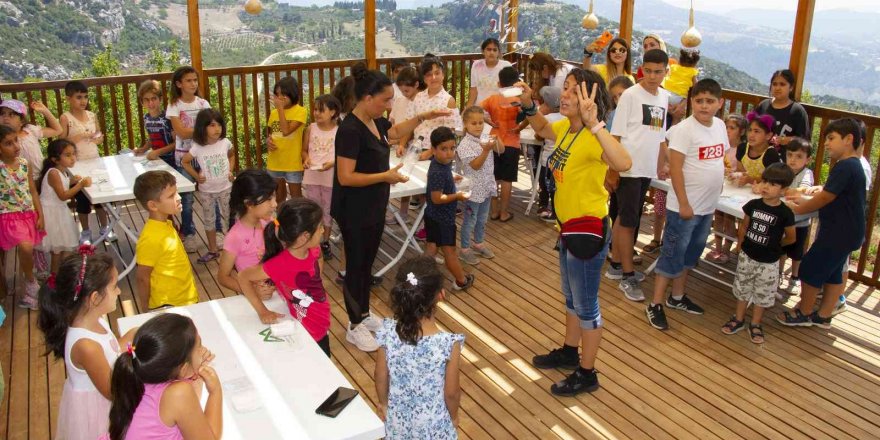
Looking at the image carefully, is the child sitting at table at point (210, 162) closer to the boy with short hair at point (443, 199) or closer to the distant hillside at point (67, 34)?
the boy with short hair at point (443, 199)

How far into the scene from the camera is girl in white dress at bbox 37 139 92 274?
15.8 ft

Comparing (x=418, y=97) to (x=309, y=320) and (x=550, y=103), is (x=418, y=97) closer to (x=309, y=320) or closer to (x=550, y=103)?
(x=550, y=103)

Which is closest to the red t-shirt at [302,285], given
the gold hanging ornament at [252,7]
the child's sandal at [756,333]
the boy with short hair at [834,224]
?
the child's sandal at [756,333]

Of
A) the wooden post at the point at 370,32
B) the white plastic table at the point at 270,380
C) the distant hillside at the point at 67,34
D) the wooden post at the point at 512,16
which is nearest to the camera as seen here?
the white plastic table at the point at 270,380

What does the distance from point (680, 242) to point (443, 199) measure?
1509mm

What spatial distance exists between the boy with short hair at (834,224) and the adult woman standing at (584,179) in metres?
1.72

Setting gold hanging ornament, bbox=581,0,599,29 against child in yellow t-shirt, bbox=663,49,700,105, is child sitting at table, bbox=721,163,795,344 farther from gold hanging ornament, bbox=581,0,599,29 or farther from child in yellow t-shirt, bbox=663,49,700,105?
gold hanging ornament, bbox=581,0,599,29

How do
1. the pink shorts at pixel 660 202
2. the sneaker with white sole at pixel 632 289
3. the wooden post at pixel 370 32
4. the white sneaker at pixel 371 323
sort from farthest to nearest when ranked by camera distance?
the wooden post at pixel 370 32 → the pink shorts at pixel 660 202 → the sneaker with white sole at pixel 632 289 → the white sneaker at pixel 371 323

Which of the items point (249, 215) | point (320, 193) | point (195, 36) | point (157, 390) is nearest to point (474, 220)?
point (320, 193)

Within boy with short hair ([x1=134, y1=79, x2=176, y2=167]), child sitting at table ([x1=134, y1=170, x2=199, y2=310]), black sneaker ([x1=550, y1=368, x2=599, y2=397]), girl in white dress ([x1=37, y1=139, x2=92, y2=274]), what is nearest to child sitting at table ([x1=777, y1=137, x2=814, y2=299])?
black sneaker ([x1=550, y1=368, x2=599, y2=397])

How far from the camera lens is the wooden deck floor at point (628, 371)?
354 centimetres

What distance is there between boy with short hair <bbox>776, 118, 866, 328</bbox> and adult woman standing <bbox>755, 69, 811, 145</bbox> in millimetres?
625

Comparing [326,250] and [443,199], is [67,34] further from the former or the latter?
[443,199]

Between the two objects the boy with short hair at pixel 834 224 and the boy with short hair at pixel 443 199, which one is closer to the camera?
the boy with short hair at pixel 834 224
